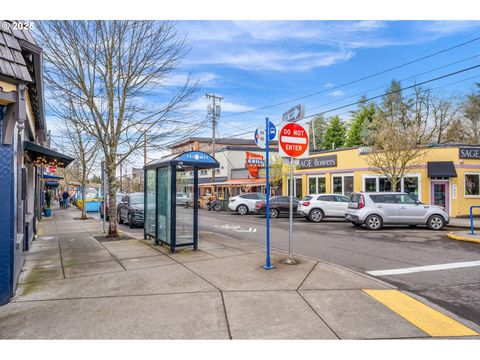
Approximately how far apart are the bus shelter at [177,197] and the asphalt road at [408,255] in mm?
2884

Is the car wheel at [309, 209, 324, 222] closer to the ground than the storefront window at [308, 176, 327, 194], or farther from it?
closer to the ground

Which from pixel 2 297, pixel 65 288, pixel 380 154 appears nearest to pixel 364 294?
pixel 65 288

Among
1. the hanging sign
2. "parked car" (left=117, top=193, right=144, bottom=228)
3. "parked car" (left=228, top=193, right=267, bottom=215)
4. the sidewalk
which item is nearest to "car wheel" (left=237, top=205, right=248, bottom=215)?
"parked car" (left=228, top=193, right=267, bottom=215)

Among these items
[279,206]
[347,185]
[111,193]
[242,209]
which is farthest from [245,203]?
[111,193]

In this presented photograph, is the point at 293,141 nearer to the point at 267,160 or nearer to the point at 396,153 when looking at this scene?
the point at 267,160

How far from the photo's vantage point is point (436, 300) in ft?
16.2

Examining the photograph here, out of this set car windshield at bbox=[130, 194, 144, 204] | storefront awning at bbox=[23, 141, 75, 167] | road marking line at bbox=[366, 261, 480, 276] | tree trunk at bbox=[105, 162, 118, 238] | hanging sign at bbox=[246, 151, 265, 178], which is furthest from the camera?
hanging sign at bbox=[246, 151, 265, 178]

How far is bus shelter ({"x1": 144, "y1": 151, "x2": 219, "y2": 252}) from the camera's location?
792 cm

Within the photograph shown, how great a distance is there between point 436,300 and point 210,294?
11.6 ft

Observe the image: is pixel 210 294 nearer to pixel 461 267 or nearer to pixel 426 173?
pixel 461 267

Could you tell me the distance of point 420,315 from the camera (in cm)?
426

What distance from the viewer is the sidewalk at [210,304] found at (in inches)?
146

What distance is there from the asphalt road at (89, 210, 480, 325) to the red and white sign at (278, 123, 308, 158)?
2822mm

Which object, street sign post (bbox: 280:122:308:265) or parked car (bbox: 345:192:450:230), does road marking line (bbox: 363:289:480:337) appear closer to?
street sign post (bbox: 280:122:308:265)
